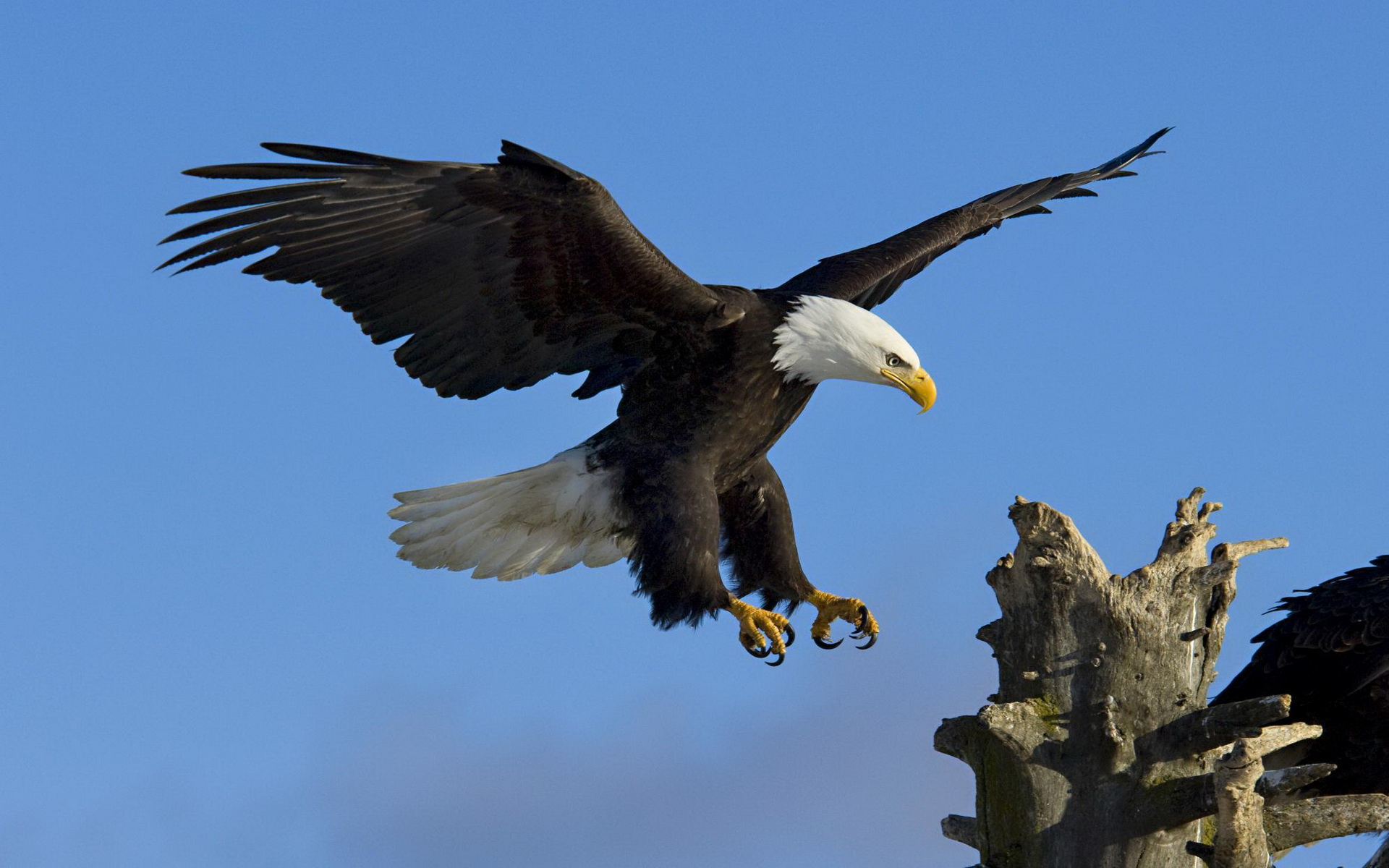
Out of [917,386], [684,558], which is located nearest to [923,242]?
[917,386]

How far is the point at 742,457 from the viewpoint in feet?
21.5

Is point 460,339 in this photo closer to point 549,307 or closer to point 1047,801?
point 549,307

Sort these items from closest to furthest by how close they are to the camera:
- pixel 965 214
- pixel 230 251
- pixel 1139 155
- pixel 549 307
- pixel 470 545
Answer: pixel 230 251, pixel 549 307, pixel 470 545, pixel 965 214, pixel 1139 155

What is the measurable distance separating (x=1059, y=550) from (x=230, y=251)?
354 centimetres

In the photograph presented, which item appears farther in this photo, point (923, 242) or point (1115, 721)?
point (923, 242)

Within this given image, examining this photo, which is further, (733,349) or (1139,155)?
(1139,155)

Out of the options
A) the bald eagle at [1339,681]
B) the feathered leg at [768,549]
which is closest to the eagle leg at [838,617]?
the feathered leg at [768,549]

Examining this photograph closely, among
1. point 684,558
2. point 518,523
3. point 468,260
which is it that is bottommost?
point 684,558

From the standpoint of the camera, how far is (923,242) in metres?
7.80

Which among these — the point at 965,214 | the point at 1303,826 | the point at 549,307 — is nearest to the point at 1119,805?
the point at 1303,826

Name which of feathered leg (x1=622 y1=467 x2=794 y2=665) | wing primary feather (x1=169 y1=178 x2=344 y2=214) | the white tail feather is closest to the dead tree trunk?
feathered leg (x1=622 y1=467 x2=794 y2=665)

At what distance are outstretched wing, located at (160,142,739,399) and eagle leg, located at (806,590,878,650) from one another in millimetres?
1432

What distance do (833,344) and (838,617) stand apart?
1.33 meters

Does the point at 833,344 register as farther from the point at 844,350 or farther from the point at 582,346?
the point at 582,346
